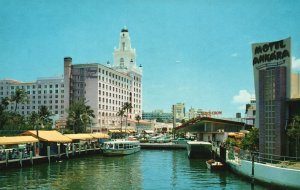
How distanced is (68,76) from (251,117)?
8483 cm

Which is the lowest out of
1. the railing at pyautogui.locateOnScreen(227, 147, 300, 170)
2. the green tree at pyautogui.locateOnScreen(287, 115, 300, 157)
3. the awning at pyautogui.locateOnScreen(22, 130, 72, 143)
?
the railing at pyautogui.locateOnScreen(227, 147, 300, 170)

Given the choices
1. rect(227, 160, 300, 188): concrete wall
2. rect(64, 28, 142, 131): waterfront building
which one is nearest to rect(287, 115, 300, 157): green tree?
rect(227, 160, 300, 188): concrete wall

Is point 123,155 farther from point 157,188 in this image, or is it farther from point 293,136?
point 293,136

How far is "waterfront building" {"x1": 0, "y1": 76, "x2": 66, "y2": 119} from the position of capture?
178 m

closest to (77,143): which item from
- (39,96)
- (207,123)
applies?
(207,123)

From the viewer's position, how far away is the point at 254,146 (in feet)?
171

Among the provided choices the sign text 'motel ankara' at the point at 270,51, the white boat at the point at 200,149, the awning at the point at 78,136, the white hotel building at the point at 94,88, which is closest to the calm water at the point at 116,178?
the white boat at the point at 200,149

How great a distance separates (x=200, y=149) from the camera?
73688 millimetres

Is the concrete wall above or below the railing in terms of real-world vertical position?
below

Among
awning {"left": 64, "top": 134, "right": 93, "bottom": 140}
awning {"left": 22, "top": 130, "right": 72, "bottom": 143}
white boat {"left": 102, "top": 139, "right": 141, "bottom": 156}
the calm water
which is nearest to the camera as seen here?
the calm water

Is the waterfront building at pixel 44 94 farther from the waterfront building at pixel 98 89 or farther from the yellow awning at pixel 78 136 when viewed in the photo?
the yellow awning at pixel 78 136

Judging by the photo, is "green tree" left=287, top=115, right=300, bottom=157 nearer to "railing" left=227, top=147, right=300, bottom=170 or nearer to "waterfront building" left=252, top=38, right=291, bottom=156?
"waterfront building" left=252, top=38, right=291, bottom=156

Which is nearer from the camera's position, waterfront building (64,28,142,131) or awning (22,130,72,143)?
awning (22,130,72,143)

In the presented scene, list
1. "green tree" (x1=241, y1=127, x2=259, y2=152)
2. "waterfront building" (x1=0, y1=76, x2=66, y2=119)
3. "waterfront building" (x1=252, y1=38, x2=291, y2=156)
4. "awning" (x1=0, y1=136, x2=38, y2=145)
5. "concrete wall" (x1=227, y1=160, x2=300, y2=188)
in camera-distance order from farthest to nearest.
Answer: "waterfront building" (x1=0, y1=76, x2=66, y2=119) < "awning" (x1=0, y1=136, x2=38, y2=145) < "green tree" (x1=241, y1=127, x2=259, y2=152) < "waterfront building" (x1=252, y1=38, x2=291, y2=156) < "concrete wall" (x1=227, y1=160, x2=300, y2=188)
